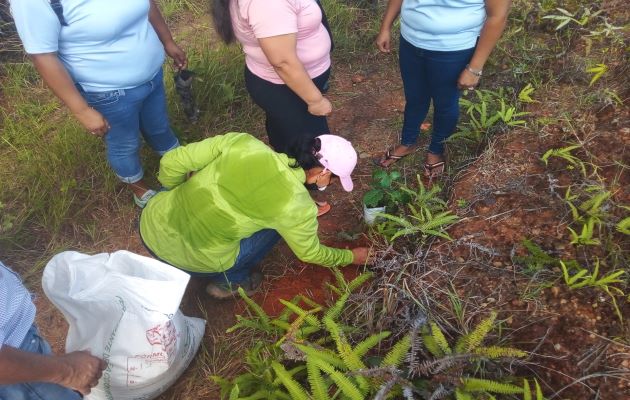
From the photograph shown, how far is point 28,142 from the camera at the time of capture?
3168 mm

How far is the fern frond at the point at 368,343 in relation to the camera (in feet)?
5.80

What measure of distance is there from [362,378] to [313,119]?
1264 millimetres

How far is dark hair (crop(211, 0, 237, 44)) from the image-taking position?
1888 millimetres

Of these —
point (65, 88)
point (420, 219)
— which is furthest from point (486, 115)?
point (65, 88)

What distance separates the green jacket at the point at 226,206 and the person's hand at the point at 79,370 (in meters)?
0.65

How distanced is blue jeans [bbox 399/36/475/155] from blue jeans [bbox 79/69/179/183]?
1.36 metres

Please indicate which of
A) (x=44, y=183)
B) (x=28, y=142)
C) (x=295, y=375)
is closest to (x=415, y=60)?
(x=295, y=375)

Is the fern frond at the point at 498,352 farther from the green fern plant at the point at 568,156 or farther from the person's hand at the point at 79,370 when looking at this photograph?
the person's hand at the point at 79,370

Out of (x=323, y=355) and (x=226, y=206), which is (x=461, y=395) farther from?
(x=226, y=206)

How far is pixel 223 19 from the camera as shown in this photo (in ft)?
6.37

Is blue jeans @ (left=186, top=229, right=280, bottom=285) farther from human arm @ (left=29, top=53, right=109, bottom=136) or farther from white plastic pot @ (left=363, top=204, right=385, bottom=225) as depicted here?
human arm @ (left=29, top=53, right=109, bottom=136)

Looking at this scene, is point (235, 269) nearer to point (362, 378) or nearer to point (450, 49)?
point (362, 378)

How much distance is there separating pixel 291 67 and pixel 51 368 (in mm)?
1359

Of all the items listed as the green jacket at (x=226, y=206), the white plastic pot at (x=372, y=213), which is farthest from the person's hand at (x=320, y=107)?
the white plastic pot at (x=372, y=213)
